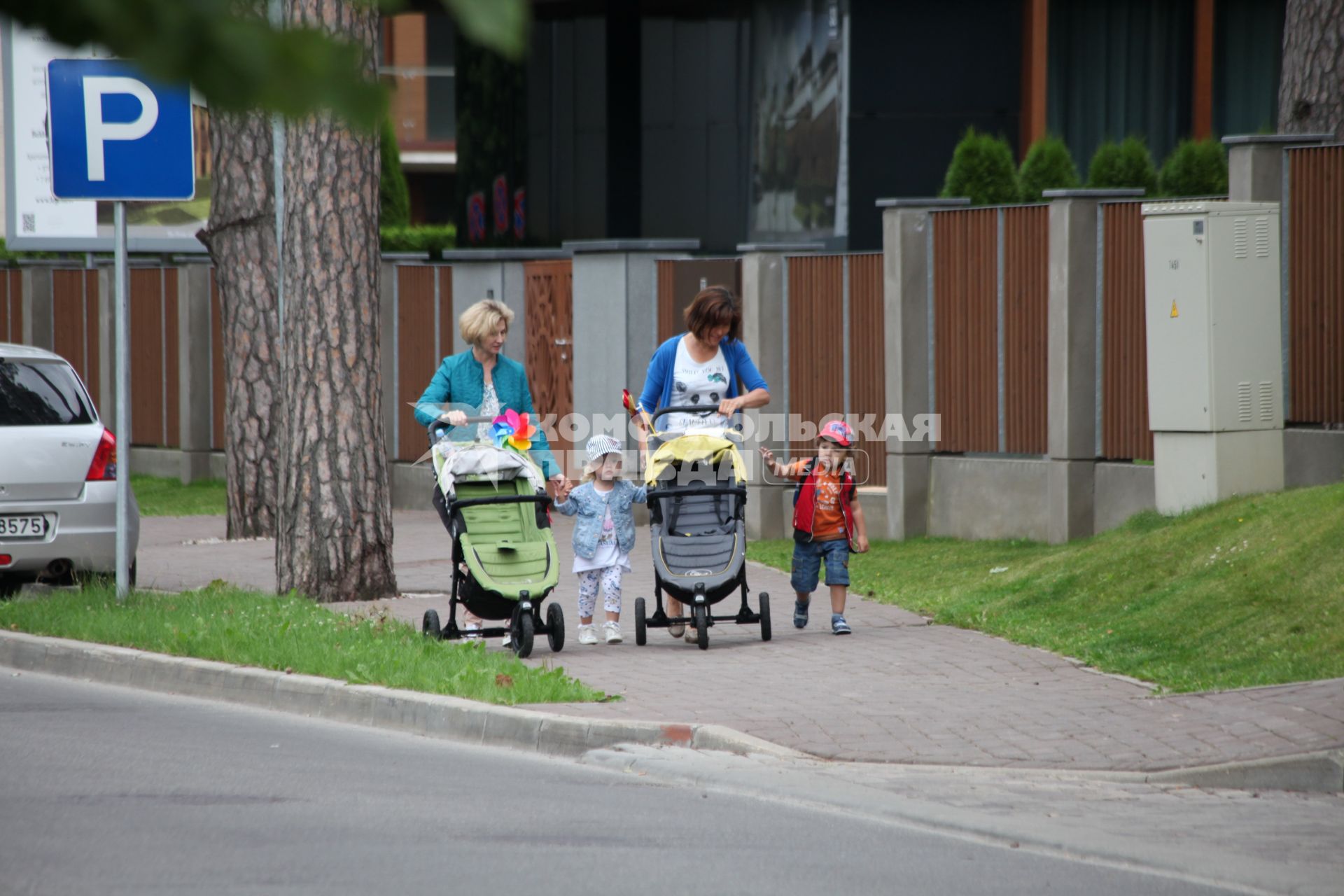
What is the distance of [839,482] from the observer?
9.67 metres

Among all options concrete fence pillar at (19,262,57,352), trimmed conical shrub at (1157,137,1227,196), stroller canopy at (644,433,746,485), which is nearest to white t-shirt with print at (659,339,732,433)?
stroller canopy at (644,433,746,485)

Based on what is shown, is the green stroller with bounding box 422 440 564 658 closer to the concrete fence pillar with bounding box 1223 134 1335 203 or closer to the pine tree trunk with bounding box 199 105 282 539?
the concrete fence pillar with bounding box 1223 134 1335 203

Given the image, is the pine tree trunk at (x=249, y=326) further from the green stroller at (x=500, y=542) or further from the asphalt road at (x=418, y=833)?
the asphalt road at (x=418, y=833)

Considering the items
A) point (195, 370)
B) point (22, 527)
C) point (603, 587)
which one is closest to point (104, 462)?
point (22, 527)

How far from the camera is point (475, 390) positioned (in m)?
9.68

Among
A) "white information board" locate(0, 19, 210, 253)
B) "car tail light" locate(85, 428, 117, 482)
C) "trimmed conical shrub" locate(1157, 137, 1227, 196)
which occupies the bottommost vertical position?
"car tail light" locate(85, 428, 117, 482)

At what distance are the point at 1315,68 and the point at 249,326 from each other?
9.13 m

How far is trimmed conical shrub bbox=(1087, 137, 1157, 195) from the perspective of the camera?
19984 mm

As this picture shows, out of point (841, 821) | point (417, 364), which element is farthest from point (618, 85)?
point (841, 821)

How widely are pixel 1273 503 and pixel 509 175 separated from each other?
19.4 metres

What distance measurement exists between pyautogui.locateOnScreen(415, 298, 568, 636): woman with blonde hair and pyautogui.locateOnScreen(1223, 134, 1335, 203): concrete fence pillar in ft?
16.8

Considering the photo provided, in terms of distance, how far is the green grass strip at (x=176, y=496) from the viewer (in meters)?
20.3

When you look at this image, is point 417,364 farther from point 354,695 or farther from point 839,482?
point 354,695

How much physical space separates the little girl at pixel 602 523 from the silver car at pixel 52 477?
3304mm
